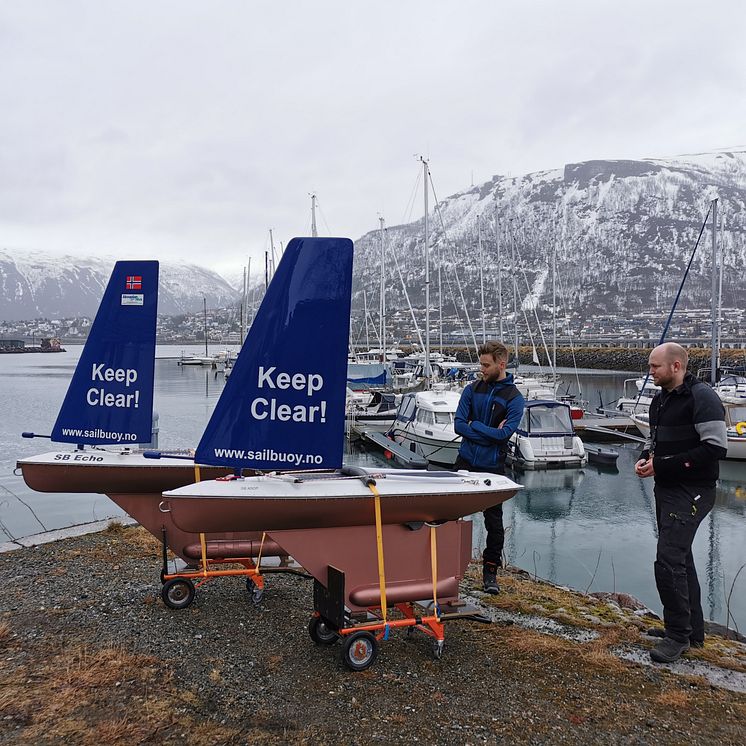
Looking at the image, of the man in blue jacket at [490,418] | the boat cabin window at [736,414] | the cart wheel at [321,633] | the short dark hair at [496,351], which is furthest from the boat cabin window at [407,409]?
the cart wheel at [321,633]

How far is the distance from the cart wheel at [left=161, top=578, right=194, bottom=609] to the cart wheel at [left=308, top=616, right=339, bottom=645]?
1398 mm

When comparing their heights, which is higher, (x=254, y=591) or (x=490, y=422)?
(x=490, y=422)

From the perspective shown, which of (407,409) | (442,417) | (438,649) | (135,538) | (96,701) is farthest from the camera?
(407,409)

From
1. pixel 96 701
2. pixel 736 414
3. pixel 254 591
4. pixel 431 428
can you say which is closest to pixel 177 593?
pixel 254 591

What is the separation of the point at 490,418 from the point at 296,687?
2733mm

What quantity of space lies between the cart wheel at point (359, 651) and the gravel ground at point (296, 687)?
72mm

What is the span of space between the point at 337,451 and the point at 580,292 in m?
176

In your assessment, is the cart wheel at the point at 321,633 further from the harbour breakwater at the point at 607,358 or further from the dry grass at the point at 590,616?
the harbour breakwater at the point at 607,358

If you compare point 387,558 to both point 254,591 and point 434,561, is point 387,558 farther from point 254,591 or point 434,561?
point 254,591

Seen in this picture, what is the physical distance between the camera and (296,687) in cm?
379

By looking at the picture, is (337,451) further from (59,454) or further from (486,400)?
(59,454)

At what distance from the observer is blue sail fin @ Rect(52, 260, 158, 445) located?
5824 mm

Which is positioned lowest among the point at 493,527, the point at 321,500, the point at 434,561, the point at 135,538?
the point at 135,538

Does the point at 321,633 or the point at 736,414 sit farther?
the point at 736,414
